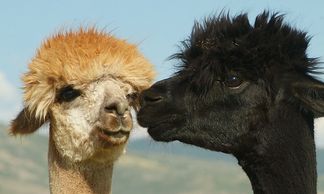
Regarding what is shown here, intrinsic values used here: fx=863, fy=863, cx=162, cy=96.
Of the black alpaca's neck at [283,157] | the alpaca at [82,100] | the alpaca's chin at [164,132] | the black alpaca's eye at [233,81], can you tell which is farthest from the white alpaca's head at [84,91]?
the black alpaca's neck at [283,157]

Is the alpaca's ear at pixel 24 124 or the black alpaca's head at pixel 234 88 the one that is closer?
the black alpaca's head at pixel 234 88

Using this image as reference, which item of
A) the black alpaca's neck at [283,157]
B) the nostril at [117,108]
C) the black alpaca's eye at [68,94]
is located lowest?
the black alpaca's neck at [283,157]

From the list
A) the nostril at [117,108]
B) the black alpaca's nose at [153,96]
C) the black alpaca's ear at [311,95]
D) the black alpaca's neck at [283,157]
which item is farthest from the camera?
the nostril at [117,108]

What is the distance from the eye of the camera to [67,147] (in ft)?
18.9

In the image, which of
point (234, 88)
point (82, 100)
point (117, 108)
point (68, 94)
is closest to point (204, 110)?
point (234, 88)

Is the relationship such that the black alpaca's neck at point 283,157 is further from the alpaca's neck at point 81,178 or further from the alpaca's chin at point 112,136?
the alpaca's neck at point 81,178

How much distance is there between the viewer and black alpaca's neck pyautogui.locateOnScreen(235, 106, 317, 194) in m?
4.96

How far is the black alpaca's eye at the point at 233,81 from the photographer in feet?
17.0

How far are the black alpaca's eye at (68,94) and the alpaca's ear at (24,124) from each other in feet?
0.97

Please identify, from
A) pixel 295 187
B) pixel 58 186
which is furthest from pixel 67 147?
pixel 295 187

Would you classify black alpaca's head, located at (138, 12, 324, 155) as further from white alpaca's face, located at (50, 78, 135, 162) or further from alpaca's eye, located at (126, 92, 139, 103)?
alpaca's eye, located at (126, 92, 139, 103)

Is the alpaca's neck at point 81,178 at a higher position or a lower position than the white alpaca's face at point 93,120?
lower

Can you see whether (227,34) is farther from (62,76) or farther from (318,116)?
(62,76)

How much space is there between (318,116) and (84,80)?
1.59 metres
